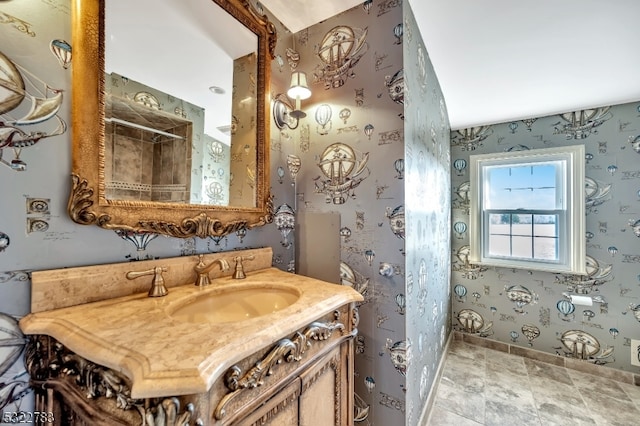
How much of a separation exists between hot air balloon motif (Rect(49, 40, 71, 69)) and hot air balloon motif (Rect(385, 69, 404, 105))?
3.87ft

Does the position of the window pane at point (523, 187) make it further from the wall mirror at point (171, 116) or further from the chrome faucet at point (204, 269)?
the chrome faucet at point (204, 269)

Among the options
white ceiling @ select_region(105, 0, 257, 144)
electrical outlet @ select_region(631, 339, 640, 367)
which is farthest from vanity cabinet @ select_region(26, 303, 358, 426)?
electrical outlet @ select_region(631, 339, 640, 367)

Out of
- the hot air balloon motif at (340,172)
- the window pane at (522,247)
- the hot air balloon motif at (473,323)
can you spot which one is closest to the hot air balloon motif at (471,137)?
the window pane at (522,247)

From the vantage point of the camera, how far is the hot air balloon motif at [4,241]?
2.11 feet

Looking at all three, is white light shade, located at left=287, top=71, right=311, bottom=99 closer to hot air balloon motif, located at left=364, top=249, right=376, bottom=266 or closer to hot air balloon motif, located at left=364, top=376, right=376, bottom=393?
hot air balloon motif, located at left=364, top=249, right=376, bottom=266

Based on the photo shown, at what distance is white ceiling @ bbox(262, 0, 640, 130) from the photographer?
128 centimetres

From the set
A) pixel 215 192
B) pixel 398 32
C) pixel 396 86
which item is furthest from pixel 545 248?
pixel 215 192

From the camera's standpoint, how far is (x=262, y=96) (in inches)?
50.6

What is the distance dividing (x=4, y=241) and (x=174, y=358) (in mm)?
594

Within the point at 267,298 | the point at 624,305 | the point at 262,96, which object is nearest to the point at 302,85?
the point at 262,96

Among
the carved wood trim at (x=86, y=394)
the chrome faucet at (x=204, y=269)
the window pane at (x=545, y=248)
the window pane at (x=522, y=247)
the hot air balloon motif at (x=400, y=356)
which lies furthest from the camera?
the window pane at (x=522, y=247)

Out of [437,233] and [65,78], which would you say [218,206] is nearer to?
[65,78]

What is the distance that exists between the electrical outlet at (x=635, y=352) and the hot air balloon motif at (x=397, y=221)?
2.50 meters

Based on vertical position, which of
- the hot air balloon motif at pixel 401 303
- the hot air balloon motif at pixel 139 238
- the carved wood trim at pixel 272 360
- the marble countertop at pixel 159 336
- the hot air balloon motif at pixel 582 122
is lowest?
the hot air balloon motif at pixel 401 303
